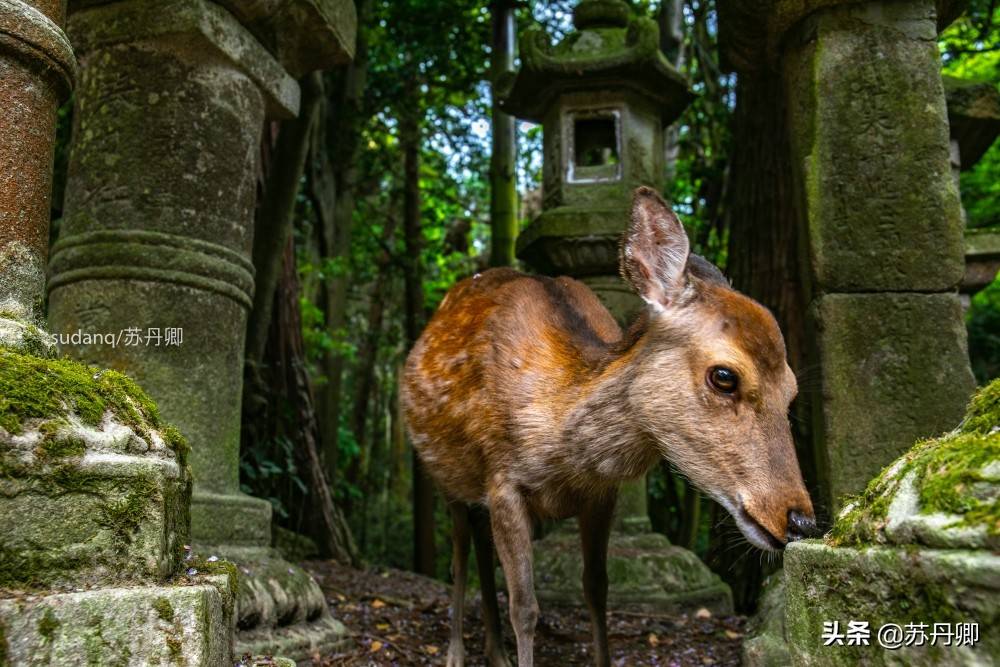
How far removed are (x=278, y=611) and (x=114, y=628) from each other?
206 cm

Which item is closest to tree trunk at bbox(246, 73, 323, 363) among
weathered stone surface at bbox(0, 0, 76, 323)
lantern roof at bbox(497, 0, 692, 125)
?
lantern roof at bbox(497, 0, 692, 125)

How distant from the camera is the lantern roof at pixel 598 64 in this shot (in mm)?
5922

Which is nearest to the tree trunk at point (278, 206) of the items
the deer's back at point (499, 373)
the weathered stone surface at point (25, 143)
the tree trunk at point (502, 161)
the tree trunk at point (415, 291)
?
the deer's back at point (499, 373)

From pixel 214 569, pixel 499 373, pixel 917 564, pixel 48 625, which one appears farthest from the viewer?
pixel 499 373

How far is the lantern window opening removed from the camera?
20.3 feet

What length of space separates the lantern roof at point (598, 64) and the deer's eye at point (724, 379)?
3727 mm

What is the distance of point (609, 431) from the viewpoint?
118 inches

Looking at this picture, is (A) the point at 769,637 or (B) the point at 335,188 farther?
(B) the point at 335,188

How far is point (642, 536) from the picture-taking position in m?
5.75

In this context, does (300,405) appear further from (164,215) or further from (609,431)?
(609,431)

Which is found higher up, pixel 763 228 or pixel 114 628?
pixel 763 228

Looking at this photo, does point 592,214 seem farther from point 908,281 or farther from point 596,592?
point 596,592

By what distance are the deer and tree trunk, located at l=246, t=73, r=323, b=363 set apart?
2843 millimetres

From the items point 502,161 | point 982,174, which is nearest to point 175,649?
point 502,161
